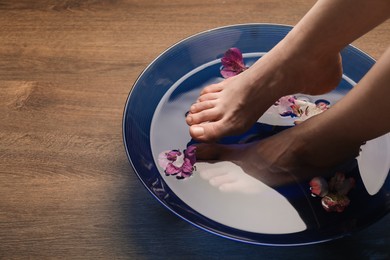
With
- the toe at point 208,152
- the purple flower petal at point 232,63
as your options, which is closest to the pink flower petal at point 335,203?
the toe at point 208,152

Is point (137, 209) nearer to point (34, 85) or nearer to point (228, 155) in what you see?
point (228, 155)

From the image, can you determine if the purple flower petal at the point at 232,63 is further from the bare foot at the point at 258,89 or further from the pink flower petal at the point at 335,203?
the pink flower petal at the point at 335,203

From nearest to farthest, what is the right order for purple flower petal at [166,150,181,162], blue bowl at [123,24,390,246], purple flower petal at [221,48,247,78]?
blue bowl at [123,24,390,246]
purple flower petal at [166,150,181,162]
purple flower petal at [221,48,247,78]

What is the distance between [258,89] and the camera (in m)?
0.81

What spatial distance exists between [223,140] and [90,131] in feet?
0.80

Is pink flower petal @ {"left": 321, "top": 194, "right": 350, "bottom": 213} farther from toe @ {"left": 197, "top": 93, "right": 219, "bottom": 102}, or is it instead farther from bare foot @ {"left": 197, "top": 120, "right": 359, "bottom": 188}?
toe @ {"left": 197, "top": 93, "right": 219, "bottom": 102}

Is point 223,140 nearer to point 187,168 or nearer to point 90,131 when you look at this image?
point 187,168

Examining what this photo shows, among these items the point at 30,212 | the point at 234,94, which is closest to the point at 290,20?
the point at 234,94

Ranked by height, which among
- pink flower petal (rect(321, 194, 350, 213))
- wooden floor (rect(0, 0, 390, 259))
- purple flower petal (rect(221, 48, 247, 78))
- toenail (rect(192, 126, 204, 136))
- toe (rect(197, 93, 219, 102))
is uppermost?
purple flower petal (rect(221, 48, 247, 78))

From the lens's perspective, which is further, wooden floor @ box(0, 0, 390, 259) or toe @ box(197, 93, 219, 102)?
toe @ box(197, 93, 219, 102)

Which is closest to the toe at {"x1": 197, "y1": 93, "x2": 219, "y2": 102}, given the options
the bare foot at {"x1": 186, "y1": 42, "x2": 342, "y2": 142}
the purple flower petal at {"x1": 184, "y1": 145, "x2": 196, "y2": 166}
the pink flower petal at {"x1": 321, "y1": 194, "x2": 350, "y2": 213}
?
the bare foot at {"x1": 186, "y1": 42, "x2": 342, "y2": 142}

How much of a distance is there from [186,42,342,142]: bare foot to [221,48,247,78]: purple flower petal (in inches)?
2.4

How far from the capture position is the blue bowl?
0.67 m

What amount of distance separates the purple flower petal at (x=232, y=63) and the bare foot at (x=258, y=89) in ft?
0.20
